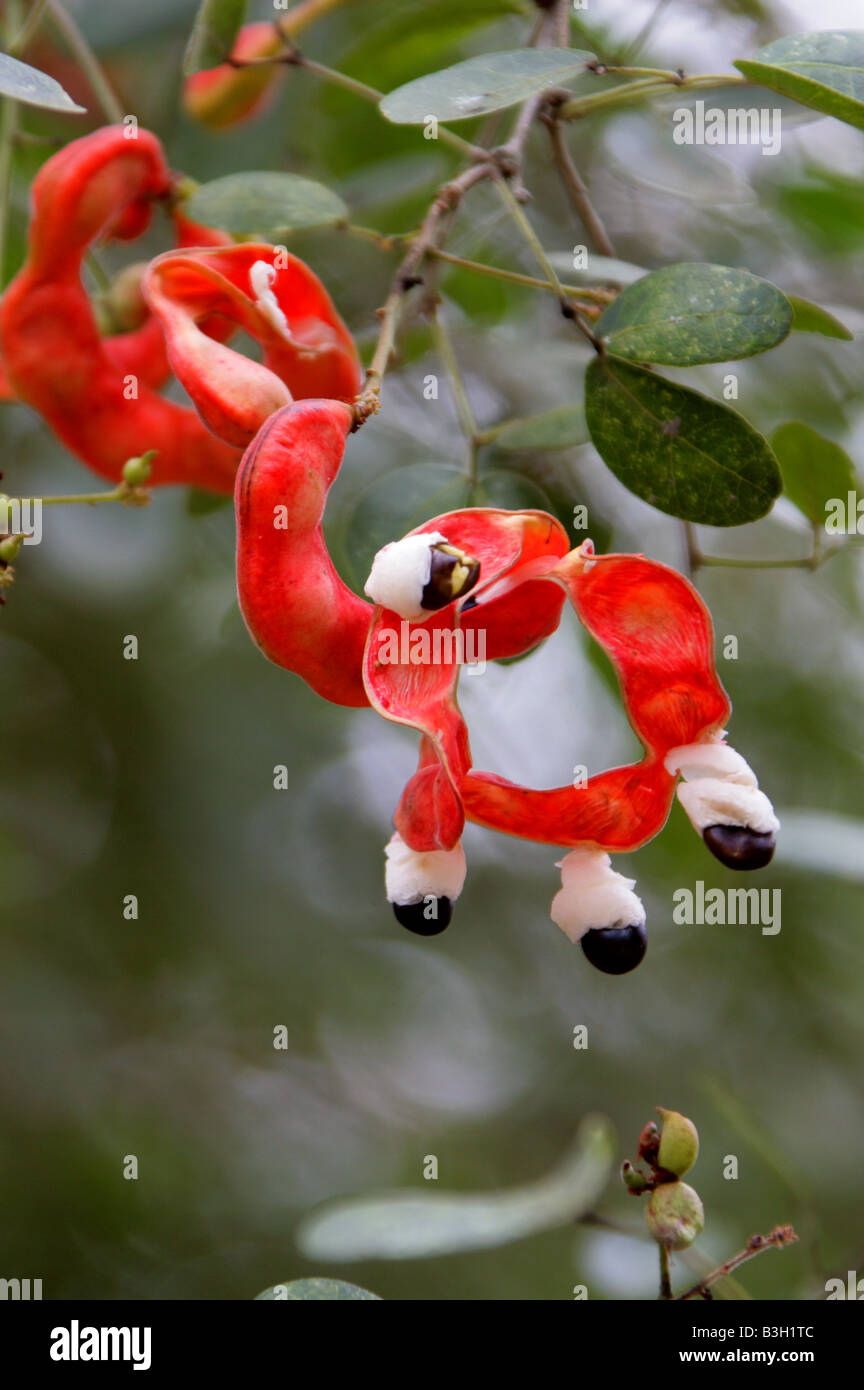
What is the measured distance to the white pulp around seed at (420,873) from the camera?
2.49 feet

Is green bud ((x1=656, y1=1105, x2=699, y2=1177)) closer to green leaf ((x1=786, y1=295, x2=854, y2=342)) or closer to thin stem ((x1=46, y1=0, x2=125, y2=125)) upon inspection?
green leaf ((x1=786, y1=295, x2=854, y2=342))

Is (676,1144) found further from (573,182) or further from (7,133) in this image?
(7,133)

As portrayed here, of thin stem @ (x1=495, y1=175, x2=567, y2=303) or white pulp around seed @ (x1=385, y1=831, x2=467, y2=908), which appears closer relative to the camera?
white pulp around seed @ (x1=385, y1=831, x2=467, y2=908)

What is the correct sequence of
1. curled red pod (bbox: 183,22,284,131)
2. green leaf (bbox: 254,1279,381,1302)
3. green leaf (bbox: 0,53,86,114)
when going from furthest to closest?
curled red pod (bbox: 183,22,284,131) < green leaf (bbox: 254,1279,381,1302) < green leaf (bbox: 0,53,86,114)

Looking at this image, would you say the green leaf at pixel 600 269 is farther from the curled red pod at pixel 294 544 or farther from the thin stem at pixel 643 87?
the curled red pod at pixel 294 544

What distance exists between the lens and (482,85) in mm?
911

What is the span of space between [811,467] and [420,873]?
0.67 m

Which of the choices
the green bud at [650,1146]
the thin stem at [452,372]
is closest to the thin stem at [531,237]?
the thin stem at [452,372]

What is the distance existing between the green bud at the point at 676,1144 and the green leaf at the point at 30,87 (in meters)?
0.74

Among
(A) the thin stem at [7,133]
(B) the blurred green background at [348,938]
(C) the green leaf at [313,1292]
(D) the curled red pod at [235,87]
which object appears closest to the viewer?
(C) the green leaf at [313,1292]

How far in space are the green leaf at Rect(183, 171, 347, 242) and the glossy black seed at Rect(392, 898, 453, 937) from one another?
607 millimetres

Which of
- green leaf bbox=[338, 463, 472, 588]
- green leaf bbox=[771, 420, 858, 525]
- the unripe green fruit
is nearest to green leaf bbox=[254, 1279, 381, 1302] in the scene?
green leaf bbox=[338, 463, 472, 588]

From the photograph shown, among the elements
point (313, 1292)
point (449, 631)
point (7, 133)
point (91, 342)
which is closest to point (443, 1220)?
point (313, 1292)

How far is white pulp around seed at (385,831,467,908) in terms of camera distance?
0.76 meters
